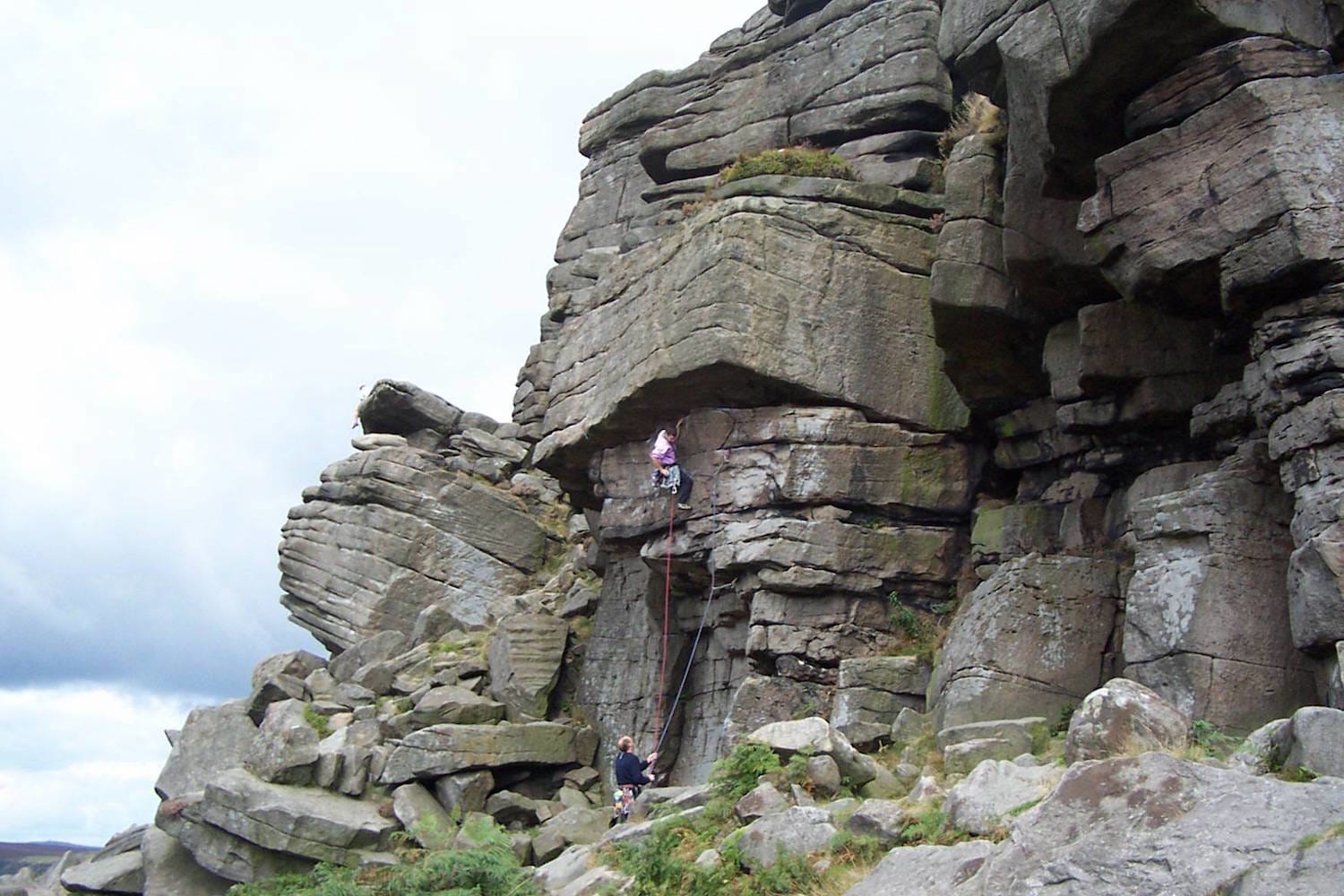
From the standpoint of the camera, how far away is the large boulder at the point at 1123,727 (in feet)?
40.7

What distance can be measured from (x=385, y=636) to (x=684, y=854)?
17007 mm

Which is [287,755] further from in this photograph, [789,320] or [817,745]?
[817,745]

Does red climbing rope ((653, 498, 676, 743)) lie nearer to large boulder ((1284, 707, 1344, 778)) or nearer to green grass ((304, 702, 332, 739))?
green grass ((304, 702, 332, 739))

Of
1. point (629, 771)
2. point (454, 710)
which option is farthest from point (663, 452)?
point (454, 710)

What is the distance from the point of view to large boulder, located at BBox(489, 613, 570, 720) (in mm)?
26594

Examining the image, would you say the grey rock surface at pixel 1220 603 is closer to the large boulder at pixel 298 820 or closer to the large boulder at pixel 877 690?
the large boulder at pixel 877 690

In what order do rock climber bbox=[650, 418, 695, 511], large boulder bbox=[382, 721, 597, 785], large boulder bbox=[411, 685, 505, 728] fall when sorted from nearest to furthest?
rock climber bbox=[650, 418, 695, 511]
large boulder bbox=[382, 721, 597, 785]
large boulder bbox=[411, 685, 505, 728]

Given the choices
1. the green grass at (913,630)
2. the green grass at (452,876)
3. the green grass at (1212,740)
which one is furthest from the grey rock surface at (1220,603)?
the green grass at (452,876)

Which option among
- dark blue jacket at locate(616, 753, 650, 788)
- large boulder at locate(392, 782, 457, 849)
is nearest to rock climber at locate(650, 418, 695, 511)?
dark blue jacket at locate(616, 753, 650, 788)

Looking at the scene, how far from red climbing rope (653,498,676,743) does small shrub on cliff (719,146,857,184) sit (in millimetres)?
6508

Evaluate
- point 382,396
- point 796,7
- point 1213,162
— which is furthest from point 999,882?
point 382,396

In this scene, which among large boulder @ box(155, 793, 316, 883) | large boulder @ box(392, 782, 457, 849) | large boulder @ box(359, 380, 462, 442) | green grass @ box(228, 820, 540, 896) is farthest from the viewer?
large boulder @ box(359, 380, 462, 442)

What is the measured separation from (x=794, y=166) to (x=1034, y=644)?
1083 centimetres

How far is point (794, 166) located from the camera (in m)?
25.3
